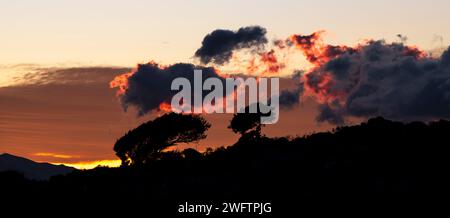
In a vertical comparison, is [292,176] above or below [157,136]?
below

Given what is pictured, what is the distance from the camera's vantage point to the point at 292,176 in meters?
→ 106

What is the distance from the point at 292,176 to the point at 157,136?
54.0m

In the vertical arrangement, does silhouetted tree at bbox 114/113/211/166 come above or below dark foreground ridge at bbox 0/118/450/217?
above

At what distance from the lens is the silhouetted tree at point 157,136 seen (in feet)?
510

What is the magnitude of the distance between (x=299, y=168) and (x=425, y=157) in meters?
16.1

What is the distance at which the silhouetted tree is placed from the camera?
155 m

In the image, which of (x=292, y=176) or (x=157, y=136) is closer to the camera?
(x=292, y=176)

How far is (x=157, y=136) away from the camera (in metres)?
155

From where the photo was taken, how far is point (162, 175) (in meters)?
122

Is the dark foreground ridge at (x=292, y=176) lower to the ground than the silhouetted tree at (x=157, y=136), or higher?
lower

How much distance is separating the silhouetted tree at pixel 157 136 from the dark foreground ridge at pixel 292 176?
1780 cm

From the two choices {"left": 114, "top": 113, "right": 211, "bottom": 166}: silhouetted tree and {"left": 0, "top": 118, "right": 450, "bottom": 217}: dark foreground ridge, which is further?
{"left": 114, "top": 113, "right": 211, "bottom": 166}: silhouetted tree

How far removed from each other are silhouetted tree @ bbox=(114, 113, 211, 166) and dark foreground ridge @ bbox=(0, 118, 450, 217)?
17801 mm
